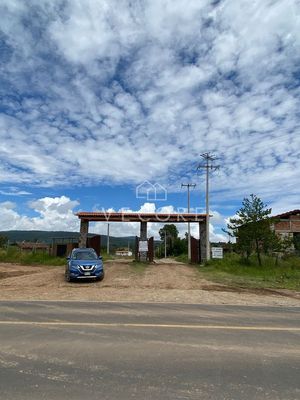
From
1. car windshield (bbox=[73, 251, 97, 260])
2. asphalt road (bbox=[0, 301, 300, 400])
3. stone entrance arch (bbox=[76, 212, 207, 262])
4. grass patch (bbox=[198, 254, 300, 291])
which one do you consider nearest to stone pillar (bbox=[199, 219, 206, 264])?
stone entrance arch (bbox=[76, 212, 207, 262])

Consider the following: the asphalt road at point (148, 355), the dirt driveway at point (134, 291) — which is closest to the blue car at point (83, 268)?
the dirt driveway at point (134, 291)

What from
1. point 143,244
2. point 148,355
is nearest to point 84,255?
point 143,244

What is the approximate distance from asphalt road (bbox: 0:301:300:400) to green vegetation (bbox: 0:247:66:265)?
858 inches

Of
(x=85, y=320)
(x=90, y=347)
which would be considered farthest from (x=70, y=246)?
(x=90, y=347)

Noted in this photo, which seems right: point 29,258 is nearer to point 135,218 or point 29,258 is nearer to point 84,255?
point 135,218

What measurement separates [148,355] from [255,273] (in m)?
19.4

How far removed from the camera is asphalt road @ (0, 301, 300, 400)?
4.41 metres

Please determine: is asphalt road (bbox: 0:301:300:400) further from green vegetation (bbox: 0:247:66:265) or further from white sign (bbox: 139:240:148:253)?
green vegetation (bbox: 0:247:66:265)

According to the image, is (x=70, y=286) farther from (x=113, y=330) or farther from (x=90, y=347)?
(x=90, y=347)

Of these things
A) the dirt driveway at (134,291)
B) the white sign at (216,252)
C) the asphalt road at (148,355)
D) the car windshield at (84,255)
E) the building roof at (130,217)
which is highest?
the building roof at (130,217)

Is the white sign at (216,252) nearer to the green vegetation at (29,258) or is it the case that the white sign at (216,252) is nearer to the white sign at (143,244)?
the white sign at (143,244)

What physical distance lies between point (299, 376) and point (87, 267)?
14.7 meters

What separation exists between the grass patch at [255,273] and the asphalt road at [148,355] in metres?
8.89

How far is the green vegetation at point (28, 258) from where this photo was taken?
31.1 meters
